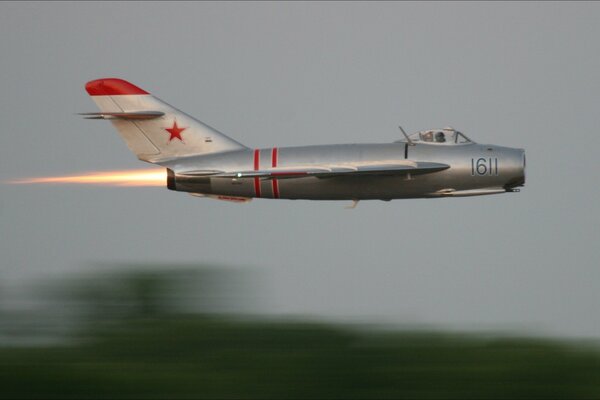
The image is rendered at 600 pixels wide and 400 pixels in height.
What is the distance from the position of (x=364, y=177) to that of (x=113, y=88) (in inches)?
296

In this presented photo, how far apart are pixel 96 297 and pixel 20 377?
2.52m

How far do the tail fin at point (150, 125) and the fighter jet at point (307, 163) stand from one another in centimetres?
3

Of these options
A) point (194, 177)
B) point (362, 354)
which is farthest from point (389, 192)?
point (362, 354)

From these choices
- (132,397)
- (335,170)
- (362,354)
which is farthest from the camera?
(335,170)

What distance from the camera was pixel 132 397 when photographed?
35.7m

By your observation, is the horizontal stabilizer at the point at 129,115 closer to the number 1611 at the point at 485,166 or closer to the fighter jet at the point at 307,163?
the fighter jet at the point at 307,163

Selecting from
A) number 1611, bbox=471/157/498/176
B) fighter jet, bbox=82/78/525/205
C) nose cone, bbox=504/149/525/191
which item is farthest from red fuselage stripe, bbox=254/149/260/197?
nose cone, bbox=504/149/525/191

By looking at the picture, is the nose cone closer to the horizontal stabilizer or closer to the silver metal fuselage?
the silver metal fuselage

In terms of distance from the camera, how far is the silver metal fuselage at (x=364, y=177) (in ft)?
169

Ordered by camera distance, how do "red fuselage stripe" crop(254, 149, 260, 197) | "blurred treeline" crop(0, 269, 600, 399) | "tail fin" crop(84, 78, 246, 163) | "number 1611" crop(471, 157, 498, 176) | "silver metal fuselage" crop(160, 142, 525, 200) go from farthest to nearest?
1. "tail fin" crop(84, 78, 246, 163)
2. "red fuselage stripe" crop(254, 149, 260, 197)
3. "silver metal fuselage" crop(160, 142, 525, 200)
4. "number 1611" crop(471, 157, 498, 176)
5. "blurred treeline" crop(0, 269, 600, 399)

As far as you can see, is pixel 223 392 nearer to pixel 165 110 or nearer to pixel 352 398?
pixel 352 398

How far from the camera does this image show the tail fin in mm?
53844

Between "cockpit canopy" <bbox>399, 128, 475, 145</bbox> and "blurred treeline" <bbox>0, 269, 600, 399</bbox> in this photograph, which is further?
"cockpit canopy" <bbox>399, 128, 475, 145</bbox>

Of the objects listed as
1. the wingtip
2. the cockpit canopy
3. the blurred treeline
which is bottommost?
the blurred treeline
